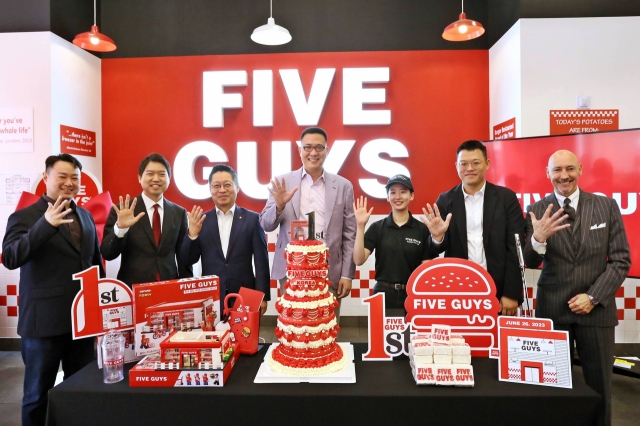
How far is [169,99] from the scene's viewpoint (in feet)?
A: 15.4

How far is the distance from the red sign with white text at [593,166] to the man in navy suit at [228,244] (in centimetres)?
258

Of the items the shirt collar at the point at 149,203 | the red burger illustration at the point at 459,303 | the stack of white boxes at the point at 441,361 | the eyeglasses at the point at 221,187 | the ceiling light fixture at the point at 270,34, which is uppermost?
the ceiling light fixture at the point at 270,34

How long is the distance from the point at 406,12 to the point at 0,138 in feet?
15.6

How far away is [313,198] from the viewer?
2.81 meters

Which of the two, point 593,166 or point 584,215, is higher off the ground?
point 593,166

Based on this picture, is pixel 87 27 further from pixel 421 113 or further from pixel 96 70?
pixel 421 113

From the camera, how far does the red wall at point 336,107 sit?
15.1 feet

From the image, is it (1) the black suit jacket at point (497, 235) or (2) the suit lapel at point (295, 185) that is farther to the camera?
(2) the suit lapel at point (295, 185)

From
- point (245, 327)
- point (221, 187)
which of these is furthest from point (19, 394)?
point (245, 327)

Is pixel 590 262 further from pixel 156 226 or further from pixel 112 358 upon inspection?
pixel 156 226

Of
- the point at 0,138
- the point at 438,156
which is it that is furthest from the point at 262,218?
the point at 0,138

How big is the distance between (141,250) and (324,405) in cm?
155

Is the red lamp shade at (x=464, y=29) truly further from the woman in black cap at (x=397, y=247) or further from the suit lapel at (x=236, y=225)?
the suit lapel at (x=236, y=225)

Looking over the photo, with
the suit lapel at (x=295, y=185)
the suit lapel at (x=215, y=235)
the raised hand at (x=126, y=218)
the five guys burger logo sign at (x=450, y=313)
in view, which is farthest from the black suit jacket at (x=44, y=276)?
the five guys burger logo sign at (x=450, y=313)
